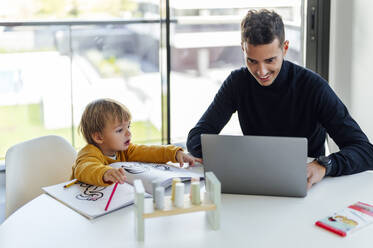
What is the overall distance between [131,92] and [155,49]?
0.33 metres

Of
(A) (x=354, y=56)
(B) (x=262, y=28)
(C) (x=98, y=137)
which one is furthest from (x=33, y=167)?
(A) (x=354, y=56)

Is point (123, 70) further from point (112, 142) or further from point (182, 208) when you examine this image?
point (182, 208)

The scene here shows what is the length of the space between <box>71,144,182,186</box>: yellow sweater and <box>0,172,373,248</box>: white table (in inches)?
5.4

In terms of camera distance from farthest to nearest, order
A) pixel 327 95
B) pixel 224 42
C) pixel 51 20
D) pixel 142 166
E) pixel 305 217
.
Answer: pixel 224 42
pixel 51 20
pixel 327 95
pixel 142 166
pixel 305 217

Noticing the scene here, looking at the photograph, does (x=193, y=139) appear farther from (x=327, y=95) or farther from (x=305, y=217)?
(x=305, y=217)

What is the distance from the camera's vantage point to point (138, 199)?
138cm

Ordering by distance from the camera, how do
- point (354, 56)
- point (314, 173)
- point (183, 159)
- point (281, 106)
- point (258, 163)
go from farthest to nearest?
1. point (354, 56)
2. point (281, 106)
3. point (183, 159)
4. point (314, 173)
5. point (258, 163)

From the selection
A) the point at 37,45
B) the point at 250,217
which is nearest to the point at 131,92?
the point at 37,45

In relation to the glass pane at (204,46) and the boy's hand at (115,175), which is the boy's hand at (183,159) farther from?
the glass pane at (204,46)

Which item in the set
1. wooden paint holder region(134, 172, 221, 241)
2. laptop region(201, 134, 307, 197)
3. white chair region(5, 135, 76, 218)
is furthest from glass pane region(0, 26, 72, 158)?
wooden paint holder region(134, 172, 221, 241)

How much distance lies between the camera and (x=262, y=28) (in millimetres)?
1872

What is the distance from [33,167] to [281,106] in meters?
0.93

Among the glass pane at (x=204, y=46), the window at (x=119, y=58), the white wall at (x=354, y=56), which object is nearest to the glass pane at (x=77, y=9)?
the window at (x=119, y=58)

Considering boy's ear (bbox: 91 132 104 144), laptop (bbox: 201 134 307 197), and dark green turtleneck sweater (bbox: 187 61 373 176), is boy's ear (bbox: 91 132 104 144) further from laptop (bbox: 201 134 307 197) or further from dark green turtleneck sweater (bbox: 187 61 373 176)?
laptop (bbox: 201 134 307 197)
